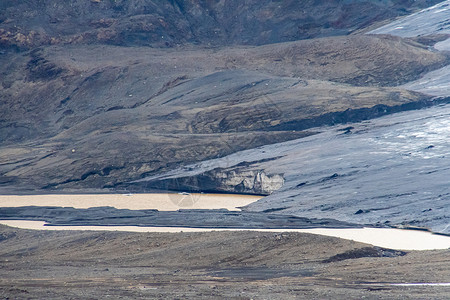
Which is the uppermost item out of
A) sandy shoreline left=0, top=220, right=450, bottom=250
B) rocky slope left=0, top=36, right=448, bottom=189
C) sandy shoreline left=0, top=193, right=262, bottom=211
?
rocky slope left=0, top=36, right=448, bottom=189

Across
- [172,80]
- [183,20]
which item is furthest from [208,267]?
[183,20]

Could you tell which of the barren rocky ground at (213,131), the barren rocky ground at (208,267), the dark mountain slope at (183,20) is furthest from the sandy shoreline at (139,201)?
the dark mountain slope at (183,20)

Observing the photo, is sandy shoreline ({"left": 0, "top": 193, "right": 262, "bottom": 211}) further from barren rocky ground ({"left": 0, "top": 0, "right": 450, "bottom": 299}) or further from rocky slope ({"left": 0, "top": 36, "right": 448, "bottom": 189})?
rocky slope ({"left": 0, "top": 36, "right": 448, "bottom": 189})

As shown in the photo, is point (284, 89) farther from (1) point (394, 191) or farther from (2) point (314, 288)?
(2) point (314, 288)

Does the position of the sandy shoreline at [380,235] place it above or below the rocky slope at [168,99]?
below

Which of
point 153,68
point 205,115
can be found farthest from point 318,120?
point 153,68

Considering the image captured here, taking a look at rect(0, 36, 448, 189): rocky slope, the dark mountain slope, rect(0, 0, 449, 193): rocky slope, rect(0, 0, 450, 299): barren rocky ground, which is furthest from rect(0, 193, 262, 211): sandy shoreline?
the dark mountain slope

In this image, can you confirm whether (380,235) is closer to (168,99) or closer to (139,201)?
(139,201)

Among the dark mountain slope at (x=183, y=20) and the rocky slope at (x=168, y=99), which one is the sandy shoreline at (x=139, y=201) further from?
the dark mountain slope at (x=183, y=20)
